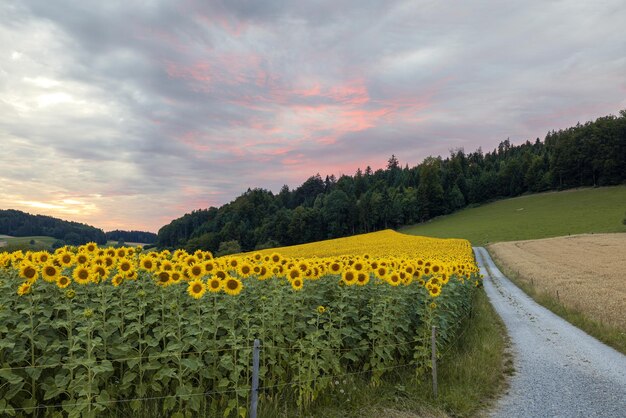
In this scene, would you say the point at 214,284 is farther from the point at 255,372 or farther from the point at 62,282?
the point at 62,282

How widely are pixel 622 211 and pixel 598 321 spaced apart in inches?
2891

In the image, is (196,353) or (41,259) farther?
(41,259)

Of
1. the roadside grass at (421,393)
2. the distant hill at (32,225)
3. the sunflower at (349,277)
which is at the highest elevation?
the distant hill at (32,225)

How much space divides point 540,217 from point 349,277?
88236mm

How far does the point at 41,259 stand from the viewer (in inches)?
250

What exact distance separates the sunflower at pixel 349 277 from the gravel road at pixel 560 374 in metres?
3.42

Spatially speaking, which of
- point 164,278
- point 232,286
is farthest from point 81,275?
point 232,286

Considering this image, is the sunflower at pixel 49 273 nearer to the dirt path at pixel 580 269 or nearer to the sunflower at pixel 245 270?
the sunflower at pixel 245 270

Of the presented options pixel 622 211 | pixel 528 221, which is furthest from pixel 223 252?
pixel 622 211

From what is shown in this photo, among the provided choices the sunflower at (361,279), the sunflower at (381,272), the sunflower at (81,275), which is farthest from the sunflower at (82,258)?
the sunflower at (381,272)

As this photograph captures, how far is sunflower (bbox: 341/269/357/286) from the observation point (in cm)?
769

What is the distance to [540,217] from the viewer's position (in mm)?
82938

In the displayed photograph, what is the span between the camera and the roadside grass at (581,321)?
13.3m

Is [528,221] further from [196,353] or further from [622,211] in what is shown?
[196,353]
